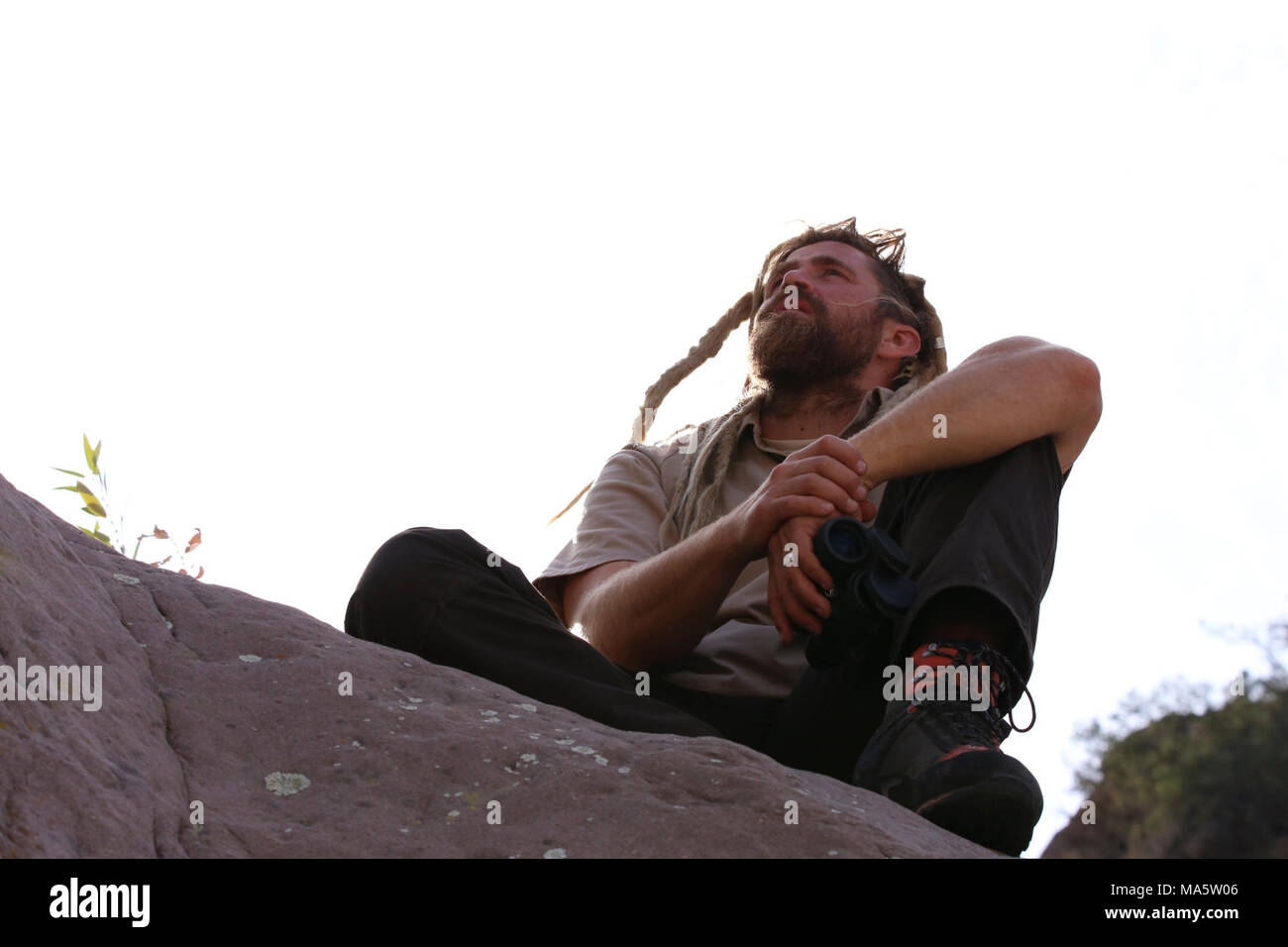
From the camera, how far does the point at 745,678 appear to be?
123 inches

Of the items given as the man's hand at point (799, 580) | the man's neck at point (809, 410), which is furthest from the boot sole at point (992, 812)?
the man's neck at point (809, 410)

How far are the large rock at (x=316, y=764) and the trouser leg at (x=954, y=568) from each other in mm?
461

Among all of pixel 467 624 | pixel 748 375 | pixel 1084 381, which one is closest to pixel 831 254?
pixel 748 375

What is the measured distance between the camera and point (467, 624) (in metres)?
2.79

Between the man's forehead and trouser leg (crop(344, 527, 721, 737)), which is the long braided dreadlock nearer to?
the man's forehead

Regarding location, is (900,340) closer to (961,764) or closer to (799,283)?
(799,283)

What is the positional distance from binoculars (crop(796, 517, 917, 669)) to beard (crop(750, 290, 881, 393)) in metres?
1.32

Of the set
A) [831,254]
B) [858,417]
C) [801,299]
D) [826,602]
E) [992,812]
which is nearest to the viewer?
[992,812]

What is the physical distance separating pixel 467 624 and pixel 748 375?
1871 millimetres

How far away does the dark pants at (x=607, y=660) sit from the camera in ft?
8.61
